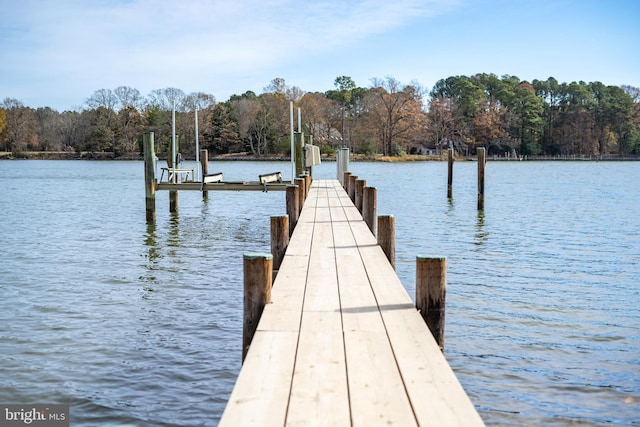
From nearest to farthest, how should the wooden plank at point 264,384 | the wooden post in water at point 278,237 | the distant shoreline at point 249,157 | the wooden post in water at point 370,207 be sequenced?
the wooden plank at point 264,384 → the wooden post in water at point 278,237 → the wooden post in water at point 370,207 → the distant shoreline at point 249,157

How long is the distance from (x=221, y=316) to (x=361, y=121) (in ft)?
283

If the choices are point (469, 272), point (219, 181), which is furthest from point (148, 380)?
point (219, 181)

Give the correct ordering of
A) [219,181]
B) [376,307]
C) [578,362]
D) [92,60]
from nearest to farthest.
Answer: [376,307] → [578,362] → [219,181] → [92,60]

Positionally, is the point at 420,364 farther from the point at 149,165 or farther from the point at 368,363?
the point at 149,165

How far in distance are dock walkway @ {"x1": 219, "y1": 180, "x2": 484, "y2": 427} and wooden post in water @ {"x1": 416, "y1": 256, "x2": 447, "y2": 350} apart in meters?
0.12

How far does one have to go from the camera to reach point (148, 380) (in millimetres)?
7285

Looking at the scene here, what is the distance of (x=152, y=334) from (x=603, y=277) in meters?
8.81

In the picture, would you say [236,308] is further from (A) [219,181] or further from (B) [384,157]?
(B) [384,157]

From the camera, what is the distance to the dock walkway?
3.79 meters

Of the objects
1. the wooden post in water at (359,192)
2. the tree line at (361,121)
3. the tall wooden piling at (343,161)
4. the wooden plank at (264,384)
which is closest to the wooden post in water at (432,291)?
the wooden plank at (264,384)

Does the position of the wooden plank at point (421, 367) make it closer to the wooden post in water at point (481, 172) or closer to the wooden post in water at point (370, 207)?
the wooden post in water at point (370, 207)

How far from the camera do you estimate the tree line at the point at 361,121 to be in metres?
92.3

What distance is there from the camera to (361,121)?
94750 millimetres

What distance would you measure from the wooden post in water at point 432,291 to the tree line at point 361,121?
82.1 m
